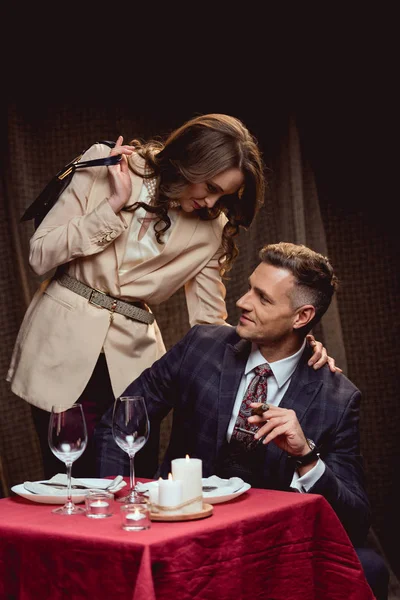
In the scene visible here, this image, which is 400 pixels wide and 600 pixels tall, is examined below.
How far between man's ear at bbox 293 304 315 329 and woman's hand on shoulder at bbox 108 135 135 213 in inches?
23.8

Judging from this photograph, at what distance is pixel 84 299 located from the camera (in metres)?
2.64

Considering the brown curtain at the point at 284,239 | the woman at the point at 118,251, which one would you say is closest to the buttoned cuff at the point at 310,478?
the woman at the point at 118,251

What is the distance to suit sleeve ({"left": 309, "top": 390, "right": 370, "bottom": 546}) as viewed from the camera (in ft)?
6.64

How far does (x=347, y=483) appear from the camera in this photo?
2123mm

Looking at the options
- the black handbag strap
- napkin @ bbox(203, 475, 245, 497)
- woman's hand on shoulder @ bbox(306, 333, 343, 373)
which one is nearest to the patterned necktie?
woman's hand on shoulder @ bbox(306, 333, 343, 373)

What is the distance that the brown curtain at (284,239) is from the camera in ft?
11.7

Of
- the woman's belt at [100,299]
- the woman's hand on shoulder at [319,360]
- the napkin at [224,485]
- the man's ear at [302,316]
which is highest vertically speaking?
the woman's belt at [100,299]

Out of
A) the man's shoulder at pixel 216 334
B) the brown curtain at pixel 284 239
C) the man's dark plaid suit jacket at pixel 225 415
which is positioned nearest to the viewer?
the man's dark plaid suit jacket at pixel 225 415

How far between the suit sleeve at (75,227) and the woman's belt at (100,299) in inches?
3.8

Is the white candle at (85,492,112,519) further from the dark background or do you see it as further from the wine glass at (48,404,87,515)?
the dark background

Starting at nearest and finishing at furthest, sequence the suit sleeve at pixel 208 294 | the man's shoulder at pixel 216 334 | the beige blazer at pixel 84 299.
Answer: the man's shoulder at pixel 216 334 → the beige blazer at pixel 84 299 → the suit sleeve at pixel 208 294

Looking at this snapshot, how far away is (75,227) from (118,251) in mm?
165

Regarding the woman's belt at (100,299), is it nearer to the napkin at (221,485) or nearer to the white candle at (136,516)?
the napkin at (221,485)

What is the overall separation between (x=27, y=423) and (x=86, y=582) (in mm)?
2219
